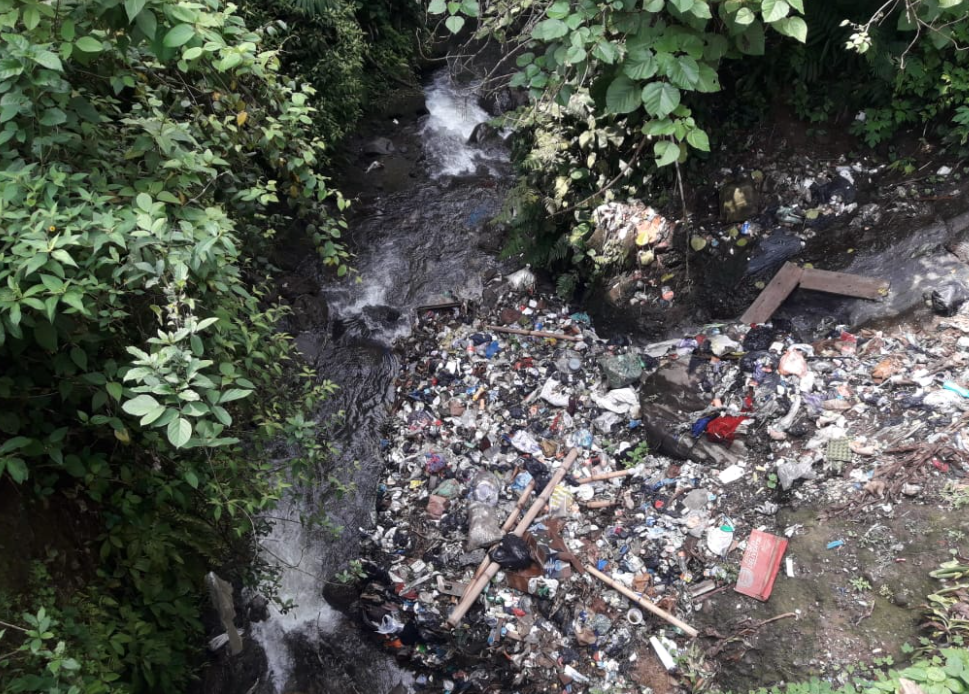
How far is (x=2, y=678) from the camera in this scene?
87.7 inches

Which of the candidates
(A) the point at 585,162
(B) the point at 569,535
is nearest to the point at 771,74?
(A) the point at 585,162

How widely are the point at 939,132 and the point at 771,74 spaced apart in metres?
1.29

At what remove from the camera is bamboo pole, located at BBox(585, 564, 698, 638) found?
12.0 ft

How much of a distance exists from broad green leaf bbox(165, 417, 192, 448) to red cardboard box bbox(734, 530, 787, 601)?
11.2 ft

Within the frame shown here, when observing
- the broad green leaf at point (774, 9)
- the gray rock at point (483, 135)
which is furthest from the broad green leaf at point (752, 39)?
the gray rock at point (483, 135)

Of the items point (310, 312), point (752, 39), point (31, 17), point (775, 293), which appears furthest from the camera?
point (310, 312)

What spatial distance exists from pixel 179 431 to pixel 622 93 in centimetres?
293

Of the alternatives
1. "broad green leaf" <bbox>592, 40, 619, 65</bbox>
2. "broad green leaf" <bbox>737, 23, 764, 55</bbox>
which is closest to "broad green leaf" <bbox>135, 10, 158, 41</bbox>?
"broad green leaf" <bbox>592, 40, 619, 65</bbox>

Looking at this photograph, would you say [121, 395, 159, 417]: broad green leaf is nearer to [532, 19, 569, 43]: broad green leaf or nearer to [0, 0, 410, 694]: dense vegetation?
[0, 0, 410, 694]: dense vegetation

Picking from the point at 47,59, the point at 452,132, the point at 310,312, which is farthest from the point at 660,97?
the point at 452,132

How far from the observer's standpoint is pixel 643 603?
12.7 ft

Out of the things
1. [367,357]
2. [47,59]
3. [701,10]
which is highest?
[701,10]

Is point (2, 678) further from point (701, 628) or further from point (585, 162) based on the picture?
point (585, 162)

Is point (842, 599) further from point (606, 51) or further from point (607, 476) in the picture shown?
point (606, 51)
